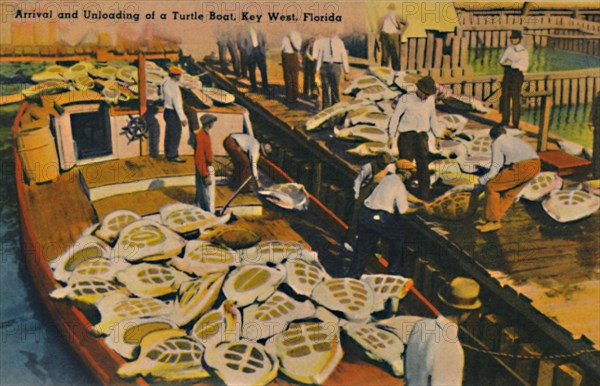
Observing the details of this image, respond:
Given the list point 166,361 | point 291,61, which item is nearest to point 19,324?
point 166,361

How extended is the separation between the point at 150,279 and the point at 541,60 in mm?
6629

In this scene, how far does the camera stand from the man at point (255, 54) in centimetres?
1014

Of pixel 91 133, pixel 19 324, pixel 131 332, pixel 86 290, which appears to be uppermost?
pixel 91 133

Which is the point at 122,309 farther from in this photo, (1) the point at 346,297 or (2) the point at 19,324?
(1) the point at 346,297

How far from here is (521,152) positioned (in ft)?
31.1

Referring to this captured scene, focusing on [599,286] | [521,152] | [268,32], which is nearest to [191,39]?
[268,32]

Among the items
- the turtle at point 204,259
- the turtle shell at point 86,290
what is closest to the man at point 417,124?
the turtle at point 204,259

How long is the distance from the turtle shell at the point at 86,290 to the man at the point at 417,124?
12.4 ft

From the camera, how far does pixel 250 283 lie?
8.80m

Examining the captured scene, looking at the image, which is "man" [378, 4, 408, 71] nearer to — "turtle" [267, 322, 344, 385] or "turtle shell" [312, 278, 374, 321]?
"turtle shell" [312, 278, 374, 321]

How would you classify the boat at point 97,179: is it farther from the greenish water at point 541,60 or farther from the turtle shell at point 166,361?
the greenish water at point 541,60

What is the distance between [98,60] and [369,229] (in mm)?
3900

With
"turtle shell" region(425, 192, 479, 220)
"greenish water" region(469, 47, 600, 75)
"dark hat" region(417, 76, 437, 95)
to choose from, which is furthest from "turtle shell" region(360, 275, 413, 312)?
"greenish water" region(469, 47, 600, 75)

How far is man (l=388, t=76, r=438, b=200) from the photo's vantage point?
9367 millimetres
